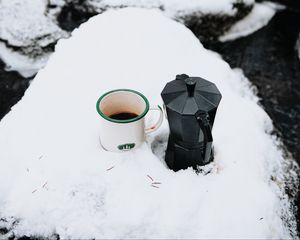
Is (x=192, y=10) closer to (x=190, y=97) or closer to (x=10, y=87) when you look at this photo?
(x=10, y=87)

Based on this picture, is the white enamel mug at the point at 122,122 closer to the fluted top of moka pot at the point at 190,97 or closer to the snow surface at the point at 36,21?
the fluted top of moka pot at the point at 190,97

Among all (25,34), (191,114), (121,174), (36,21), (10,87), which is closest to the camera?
(191,114)

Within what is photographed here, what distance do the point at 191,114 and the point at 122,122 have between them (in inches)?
15.6

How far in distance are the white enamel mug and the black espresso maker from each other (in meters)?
0.15

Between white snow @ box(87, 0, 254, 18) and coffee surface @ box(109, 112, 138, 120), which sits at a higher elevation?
coffee surface @ box(109, 112, 138, 120)

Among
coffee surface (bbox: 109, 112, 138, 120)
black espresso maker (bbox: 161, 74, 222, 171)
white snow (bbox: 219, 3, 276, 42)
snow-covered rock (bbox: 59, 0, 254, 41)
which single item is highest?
black espresso maker (bbox: 161, 74, 222, 171)

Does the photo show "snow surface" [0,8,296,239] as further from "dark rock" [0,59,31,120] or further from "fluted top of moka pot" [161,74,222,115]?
"dark rock" [0,59,31,120]

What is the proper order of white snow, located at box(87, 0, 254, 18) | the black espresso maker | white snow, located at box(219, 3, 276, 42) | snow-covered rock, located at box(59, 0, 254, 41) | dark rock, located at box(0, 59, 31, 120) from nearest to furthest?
the black espresso maker < dark rock, located at box(0, 59, 31, 120) < white snow, located at box(87, 0, 254, 18) < snow-covered rock, located at box(59, 0, 254, 41) < white snow, located at box(219, 3, 276, 42)

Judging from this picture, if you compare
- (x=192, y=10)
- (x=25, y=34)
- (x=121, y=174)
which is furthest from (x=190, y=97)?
(x=25, y=34)

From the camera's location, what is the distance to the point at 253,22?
16.8ft

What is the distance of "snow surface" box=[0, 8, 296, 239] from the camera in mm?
2023

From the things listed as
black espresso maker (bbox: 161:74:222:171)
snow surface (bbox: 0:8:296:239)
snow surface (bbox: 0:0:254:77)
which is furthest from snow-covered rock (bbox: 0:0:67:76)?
black espresso maker (bbox: 161:74:222:171)

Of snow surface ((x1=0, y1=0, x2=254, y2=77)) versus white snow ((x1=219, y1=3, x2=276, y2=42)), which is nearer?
snow surface ((x1=0, y1=0, x2=254, y2=77))

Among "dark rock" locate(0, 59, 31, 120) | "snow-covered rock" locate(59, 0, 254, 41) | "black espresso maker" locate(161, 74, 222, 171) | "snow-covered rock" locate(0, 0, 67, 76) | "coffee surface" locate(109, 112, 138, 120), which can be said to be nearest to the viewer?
"black espresso maker" locate(161, 74, 222, 171)
